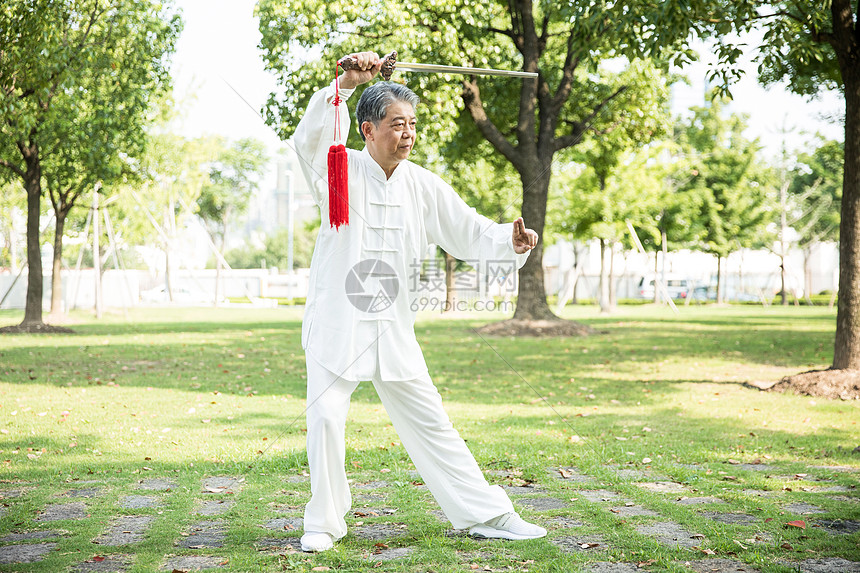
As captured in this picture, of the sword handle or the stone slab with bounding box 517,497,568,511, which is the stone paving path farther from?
the sword handle

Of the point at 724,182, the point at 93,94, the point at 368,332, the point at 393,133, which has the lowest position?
the point at 368,332

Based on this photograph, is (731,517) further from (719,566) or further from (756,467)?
(756,467)

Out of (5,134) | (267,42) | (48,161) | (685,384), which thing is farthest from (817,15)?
(48,161)

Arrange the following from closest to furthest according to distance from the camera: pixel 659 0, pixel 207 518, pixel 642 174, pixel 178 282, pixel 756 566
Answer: pixel 756 566 < pixel 207 518 < pixel 659 0 < pixel 642 174 < pixel 178 282

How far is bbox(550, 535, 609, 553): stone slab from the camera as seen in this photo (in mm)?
3594

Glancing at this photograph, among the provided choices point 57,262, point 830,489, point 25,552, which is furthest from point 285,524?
→ point 57,262

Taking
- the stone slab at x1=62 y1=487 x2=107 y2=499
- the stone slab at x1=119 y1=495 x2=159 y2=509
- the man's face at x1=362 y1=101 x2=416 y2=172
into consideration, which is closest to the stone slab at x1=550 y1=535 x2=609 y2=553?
the man's face at x1=362 y1=101 x2=416 y2=172

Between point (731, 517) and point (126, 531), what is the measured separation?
3.16 metres

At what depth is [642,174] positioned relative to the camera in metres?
25.3

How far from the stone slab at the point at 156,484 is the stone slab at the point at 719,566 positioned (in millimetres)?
3152

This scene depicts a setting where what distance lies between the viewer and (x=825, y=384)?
8.84 m

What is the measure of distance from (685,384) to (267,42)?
9989 mm

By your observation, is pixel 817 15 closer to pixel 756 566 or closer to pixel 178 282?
pixel 756 566

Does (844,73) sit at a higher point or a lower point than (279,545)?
higher
